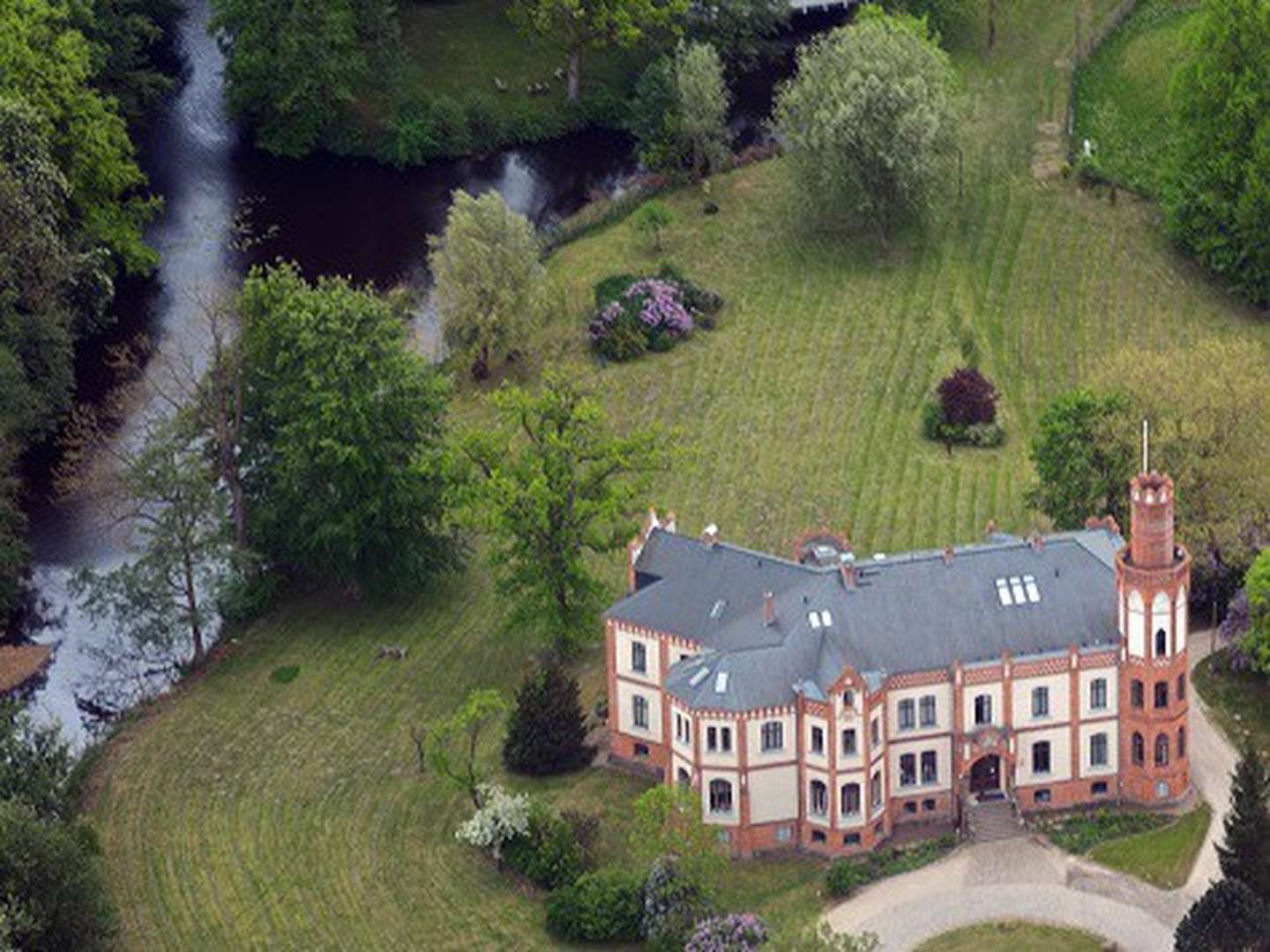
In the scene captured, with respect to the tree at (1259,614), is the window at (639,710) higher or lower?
lower

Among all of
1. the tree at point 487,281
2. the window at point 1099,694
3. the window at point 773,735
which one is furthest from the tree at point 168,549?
the window at point 1099,694

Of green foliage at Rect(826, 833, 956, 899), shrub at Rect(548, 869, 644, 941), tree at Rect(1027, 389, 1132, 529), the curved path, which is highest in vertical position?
tree at Rect(1027, 389, 1132, 529)

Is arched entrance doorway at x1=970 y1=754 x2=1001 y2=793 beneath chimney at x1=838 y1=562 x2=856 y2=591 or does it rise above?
beneath

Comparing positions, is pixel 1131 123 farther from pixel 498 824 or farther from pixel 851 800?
pixel 498 824

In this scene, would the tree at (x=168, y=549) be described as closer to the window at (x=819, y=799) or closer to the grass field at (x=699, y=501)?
the grass field at (x=699, y=501)

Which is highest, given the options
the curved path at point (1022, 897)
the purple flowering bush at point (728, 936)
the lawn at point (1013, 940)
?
the purple flowering bush at point (728, 936)

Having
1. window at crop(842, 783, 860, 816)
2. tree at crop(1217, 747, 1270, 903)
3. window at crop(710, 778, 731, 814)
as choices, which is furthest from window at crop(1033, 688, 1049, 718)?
window at crop(710, 778, 731, 814)

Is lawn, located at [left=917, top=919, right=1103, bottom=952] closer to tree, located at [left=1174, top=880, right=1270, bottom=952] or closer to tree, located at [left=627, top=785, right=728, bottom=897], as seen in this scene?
tree, located at [left=1174, top=880, right=1270, bottom=952]

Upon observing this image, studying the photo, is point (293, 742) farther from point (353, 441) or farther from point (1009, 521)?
point (1009, 521)
